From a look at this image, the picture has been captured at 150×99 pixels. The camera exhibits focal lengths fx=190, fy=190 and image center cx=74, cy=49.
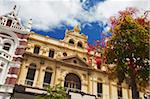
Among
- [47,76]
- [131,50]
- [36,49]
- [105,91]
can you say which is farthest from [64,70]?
[131,50]

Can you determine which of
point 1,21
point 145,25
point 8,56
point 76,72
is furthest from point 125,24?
point 1,21

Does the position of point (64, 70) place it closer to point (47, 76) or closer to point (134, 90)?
point (47, 76)

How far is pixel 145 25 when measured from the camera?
16.9m

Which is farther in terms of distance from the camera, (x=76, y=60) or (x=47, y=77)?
(x=76, y=60)

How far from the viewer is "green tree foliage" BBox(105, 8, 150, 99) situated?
51.6ft

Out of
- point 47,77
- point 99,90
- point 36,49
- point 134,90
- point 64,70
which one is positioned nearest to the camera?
point 134,90

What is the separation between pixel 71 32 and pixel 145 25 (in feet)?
44.9

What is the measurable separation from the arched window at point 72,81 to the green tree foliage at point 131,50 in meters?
8.30

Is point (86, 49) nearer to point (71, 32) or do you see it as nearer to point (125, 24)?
point (71, 32)

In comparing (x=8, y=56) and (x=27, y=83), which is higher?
(x=8, y=56)

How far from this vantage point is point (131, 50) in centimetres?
1599

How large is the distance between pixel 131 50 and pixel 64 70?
34.5ft

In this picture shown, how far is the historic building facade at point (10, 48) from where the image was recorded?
18.3 m

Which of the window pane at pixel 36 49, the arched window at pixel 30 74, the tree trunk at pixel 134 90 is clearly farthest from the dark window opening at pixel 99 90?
the window pane at pixel 36 49
